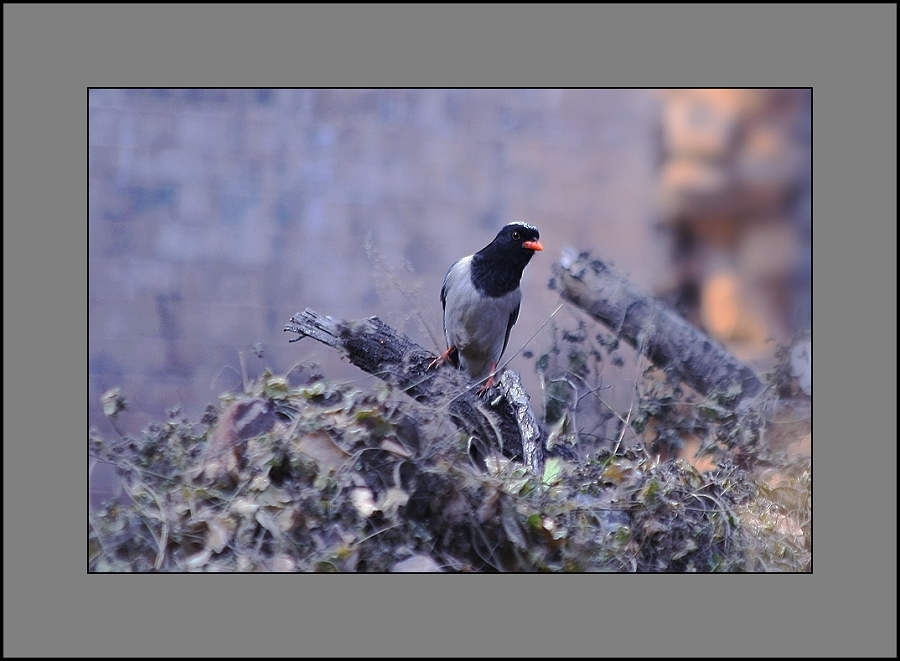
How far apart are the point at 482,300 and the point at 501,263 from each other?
0.63ft

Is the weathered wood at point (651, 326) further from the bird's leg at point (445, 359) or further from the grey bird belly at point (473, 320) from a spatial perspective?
the bird's leg at point (445, 359)

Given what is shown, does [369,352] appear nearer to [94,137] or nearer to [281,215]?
[281,215]

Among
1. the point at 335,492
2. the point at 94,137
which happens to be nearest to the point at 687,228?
the point at 335,492

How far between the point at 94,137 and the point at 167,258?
0.58 metres

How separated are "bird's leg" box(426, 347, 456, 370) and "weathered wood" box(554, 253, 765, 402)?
0.61m

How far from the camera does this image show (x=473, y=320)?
4328 millimetres

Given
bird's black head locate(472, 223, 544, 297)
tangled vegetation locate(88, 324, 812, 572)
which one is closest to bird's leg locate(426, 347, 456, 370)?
bird's black head locate(472, 223, 544, 297)

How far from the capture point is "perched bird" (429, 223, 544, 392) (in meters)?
4.27

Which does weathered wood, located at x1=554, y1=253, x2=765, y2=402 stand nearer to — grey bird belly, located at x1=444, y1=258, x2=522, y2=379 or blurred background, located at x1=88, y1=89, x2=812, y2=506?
blurred background, located at x1=88, y1=89, x2=812, y2=506

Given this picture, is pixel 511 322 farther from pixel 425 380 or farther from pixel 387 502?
pixel 387 502

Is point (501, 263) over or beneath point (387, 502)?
over

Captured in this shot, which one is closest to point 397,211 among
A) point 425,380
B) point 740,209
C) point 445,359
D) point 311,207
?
point 311,207

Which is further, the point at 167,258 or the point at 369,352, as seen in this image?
the point at 167,258

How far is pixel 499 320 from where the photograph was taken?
438 centimetres
